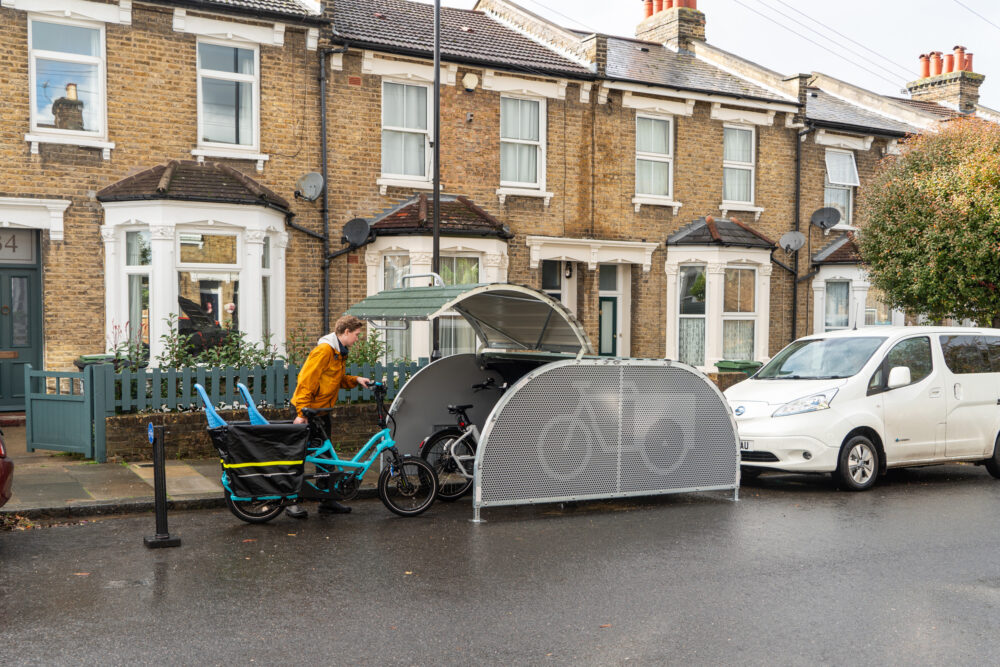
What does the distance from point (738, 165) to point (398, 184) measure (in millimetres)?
7829

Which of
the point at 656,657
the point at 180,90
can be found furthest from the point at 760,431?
the point at 180,90

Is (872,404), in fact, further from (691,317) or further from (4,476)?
(691,317)

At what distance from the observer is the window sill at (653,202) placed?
18.2 meters

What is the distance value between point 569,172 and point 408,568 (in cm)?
1235

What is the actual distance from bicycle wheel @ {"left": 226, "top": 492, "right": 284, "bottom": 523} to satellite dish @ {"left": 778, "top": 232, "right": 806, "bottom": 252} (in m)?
14.7

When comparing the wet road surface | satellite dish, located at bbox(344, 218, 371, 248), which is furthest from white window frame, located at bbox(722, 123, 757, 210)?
the wet road surface

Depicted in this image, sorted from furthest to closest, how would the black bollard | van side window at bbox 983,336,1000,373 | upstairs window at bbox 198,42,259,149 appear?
upstairs window at bbox 198,42,259,149 < van side window at bbox 983,336,1000,373 < the black bollard

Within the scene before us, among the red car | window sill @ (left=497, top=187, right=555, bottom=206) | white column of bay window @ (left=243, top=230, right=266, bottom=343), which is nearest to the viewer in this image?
the red car

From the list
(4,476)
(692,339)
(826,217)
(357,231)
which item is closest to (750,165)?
(826,217)

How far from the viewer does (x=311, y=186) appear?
584 inches

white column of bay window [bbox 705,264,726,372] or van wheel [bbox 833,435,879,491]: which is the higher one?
white column of bay window [bbox 705,264,726,372]

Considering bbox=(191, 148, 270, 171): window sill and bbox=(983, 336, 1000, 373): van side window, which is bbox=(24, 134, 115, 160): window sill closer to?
bbox=(191, 148, 270, 171): window sill

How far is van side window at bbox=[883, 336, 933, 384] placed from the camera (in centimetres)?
1018

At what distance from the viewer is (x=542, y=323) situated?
958 centimetres
